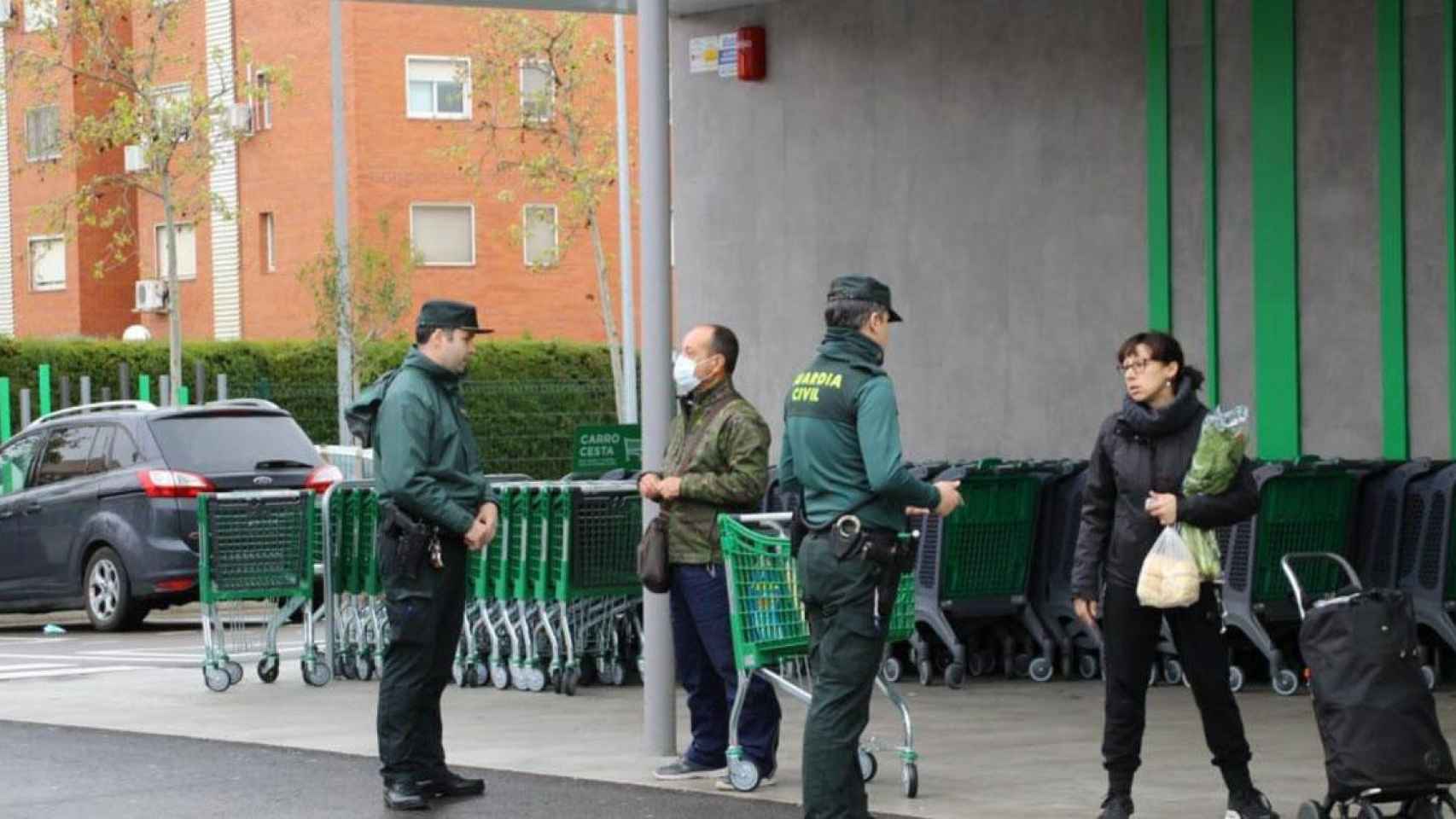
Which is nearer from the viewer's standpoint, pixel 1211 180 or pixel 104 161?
pixel 1211 180

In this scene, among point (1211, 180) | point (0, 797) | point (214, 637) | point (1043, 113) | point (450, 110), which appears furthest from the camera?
point (450, 110)

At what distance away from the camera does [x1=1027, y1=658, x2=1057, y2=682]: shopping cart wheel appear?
592 inches

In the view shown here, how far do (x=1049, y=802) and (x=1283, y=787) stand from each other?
105 centimetres

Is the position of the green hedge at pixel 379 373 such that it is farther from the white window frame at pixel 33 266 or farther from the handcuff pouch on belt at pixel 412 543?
the handcuff pouch on belt at pixel 412 543

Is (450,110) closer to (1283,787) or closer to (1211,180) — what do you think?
(1211,180)

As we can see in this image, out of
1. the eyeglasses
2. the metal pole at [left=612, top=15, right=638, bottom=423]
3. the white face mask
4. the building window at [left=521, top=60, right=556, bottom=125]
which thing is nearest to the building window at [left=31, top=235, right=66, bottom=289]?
the building window at [left=521, top=60, right=556, bottom=125]

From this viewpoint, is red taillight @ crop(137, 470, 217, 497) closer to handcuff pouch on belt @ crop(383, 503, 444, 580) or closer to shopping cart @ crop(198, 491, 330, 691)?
shopping cart @ crop(198, 491, 330, 691)

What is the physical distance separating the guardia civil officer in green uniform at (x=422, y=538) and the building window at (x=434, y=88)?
38.9m

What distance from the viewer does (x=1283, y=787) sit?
35.1 feet

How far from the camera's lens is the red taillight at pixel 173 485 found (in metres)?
20.5

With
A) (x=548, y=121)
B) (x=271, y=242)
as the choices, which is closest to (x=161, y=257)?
(x=271, y=242)

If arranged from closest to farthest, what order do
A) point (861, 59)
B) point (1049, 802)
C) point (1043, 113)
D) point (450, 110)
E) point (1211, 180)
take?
point (1049, 802)
point (1211, 180)
point (1043, 113)
point (861, 59)
point (450, 110)

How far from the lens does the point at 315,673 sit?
51.5 feet

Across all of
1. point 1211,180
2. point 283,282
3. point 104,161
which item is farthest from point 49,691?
point 104,161
